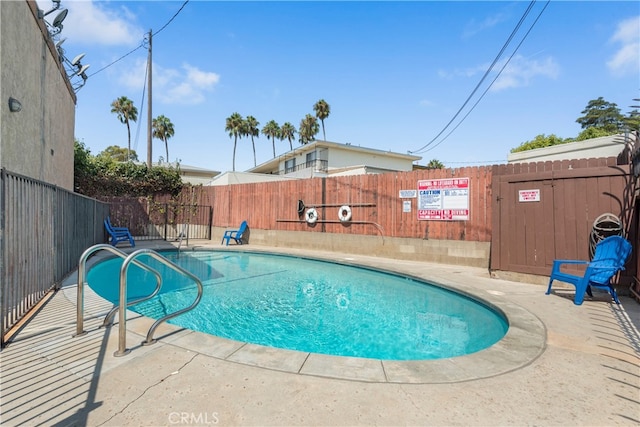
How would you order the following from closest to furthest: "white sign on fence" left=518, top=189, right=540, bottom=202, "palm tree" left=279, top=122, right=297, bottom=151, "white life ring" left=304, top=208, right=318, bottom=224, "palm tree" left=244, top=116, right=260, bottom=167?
"white sign on fence" left=518, top=189, right=540, bottom=202 < "white life ring" left=304, top=208, right=318, bottom=224 < "palm tree" left=244, top=116, right=260, bottom=167 < "palm tree" left=279, top=122, right=297, bottom=151

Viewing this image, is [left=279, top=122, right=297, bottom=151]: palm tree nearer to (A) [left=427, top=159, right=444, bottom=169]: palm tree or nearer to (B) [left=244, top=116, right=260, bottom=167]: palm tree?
(B) [left=244, top=116, right=260, bottom=167]: palm tree

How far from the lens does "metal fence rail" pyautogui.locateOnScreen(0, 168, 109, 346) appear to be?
299 cm

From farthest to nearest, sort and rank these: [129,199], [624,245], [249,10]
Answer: [129,199], [249,10], [624,245]

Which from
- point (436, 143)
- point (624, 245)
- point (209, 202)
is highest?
point (436, 143)

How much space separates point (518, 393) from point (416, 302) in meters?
3.37

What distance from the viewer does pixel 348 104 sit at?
15859 millimetres

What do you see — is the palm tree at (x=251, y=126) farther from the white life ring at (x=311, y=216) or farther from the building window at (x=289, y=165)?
the white life ring at (x=311, y=216)

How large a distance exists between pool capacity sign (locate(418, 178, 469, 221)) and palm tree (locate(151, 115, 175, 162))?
117ft

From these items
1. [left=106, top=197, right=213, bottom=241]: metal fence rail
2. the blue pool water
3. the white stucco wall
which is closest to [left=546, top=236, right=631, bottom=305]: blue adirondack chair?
the blue pool water

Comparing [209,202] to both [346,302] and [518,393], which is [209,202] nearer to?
[346,302]

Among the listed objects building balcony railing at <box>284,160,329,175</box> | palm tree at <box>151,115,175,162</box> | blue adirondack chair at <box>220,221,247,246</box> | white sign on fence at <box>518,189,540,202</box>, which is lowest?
blue adirondack chair at <box>220,221,247,246</box>

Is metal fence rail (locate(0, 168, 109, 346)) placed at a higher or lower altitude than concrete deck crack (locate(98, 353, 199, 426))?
higher

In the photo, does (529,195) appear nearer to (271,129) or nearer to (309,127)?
(309,127)

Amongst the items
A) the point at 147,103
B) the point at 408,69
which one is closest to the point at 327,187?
the point at 408,69
